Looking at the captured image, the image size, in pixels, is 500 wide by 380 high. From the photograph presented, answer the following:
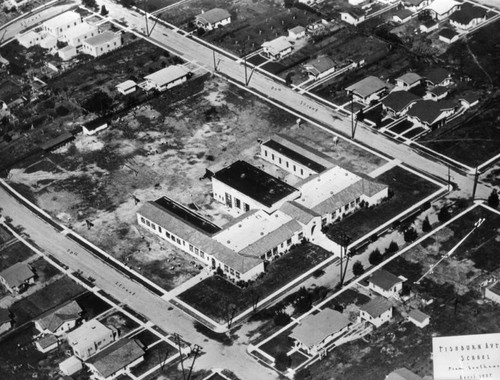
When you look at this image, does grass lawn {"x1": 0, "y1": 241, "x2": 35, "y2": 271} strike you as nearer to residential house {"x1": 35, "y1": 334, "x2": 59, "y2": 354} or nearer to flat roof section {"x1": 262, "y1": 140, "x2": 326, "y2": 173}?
residential house {"x1": 35, "y1": 334, "x2": 59, "y2": 354}

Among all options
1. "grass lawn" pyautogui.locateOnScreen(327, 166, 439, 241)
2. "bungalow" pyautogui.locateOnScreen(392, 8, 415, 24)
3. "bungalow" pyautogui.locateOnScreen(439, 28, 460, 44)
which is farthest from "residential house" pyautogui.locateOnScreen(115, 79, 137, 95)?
"bungalow" pyautogui.locateOnScreen(439, 28, 460, 44)

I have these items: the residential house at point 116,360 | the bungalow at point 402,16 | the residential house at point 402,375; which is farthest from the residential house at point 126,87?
the residential house at point 402,375

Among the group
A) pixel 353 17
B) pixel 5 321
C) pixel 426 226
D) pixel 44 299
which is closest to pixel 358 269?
pixel 426 226

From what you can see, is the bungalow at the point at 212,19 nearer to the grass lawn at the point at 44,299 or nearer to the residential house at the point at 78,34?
the residential house at the point at 78,34

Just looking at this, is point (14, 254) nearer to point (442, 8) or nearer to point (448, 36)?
point (448, 36)

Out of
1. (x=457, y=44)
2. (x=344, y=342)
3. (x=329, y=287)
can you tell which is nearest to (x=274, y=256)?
(x=329, y=287)

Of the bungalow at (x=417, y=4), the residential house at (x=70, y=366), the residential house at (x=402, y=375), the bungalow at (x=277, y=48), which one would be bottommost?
the residential house at (x=70, y=366)
